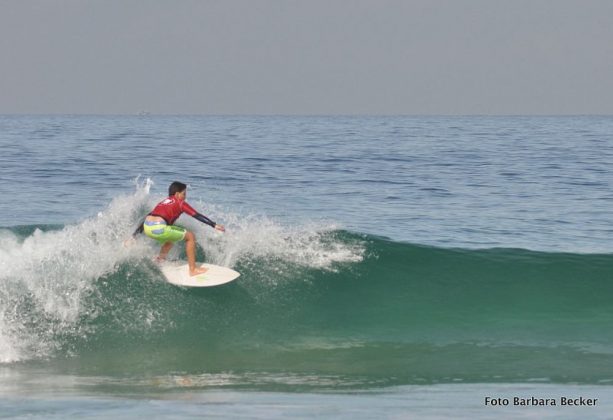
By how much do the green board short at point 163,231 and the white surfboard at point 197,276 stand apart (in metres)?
0.74

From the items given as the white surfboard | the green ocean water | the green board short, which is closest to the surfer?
the green board short

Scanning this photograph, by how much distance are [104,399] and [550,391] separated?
483cm

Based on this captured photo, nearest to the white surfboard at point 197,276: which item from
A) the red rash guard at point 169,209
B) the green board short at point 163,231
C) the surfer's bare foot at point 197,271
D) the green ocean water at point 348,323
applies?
the surfer's bare foot at point 197,271

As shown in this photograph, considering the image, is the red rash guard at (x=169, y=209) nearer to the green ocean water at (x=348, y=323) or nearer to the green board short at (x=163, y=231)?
the green board short at (x=163, y=231)

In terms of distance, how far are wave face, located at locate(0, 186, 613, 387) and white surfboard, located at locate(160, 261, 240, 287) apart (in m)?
0.25

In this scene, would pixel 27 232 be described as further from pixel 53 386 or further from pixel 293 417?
pixel 293 417

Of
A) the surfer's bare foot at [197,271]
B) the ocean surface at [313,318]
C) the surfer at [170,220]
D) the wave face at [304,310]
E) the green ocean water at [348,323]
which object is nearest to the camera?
the ocean surface at [313,318]

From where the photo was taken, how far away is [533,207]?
24578mm

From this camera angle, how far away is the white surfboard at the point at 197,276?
13.5 meters

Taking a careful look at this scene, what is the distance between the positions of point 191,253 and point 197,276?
0.53 m

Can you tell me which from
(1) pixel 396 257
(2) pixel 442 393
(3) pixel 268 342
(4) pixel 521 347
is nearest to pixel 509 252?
(1) pixel 396 257

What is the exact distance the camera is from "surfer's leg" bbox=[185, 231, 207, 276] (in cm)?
1304

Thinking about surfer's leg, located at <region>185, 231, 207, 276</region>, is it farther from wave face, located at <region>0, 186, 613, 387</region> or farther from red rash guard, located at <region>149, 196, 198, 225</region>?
wave face, located at <region>0, 186, 613, 387</region>

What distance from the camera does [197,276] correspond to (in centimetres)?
1352
